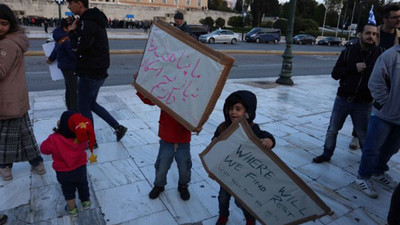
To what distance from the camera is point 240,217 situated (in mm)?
2947

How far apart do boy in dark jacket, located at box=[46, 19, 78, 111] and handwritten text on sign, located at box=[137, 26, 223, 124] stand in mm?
2003

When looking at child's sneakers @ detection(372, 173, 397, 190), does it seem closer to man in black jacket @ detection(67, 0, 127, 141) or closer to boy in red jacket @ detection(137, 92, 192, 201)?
boy in red jacket @ detection(137, 92, 192, 201)

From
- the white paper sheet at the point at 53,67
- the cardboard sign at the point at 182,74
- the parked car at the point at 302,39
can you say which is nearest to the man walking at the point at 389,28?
the cardboard sign at the point at 182,74

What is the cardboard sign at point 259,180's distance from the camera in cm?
193

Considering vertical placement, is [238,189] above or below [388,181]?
above

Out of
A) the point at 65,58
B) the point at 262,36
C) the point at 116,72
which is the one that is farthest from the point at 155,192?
the point at 262,36

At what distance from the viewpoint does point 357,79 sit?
371 cm

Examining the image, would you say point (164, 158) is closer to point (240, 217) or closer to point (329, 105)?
point (240, 217)

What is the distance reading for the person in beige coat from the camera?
2.83 m

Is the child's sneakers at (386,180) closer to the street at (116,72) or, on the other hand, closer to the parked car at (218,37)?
the street at (116,72)

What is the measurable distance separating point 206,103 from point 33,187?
2309 millimetres

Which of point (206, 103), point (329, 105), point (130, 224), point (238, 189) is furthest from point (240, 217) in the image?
point (329, 105)

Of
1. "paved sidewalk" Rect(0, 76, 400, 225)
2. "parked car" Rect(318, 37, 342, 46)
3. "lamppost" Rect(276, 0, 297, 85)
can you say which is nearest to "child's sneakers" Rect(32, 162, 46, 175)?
"paved sidewalk" Rect(0, 76, 400, 225)

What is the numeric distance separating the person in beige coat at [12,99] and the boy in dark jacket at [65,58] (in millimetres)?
1069
